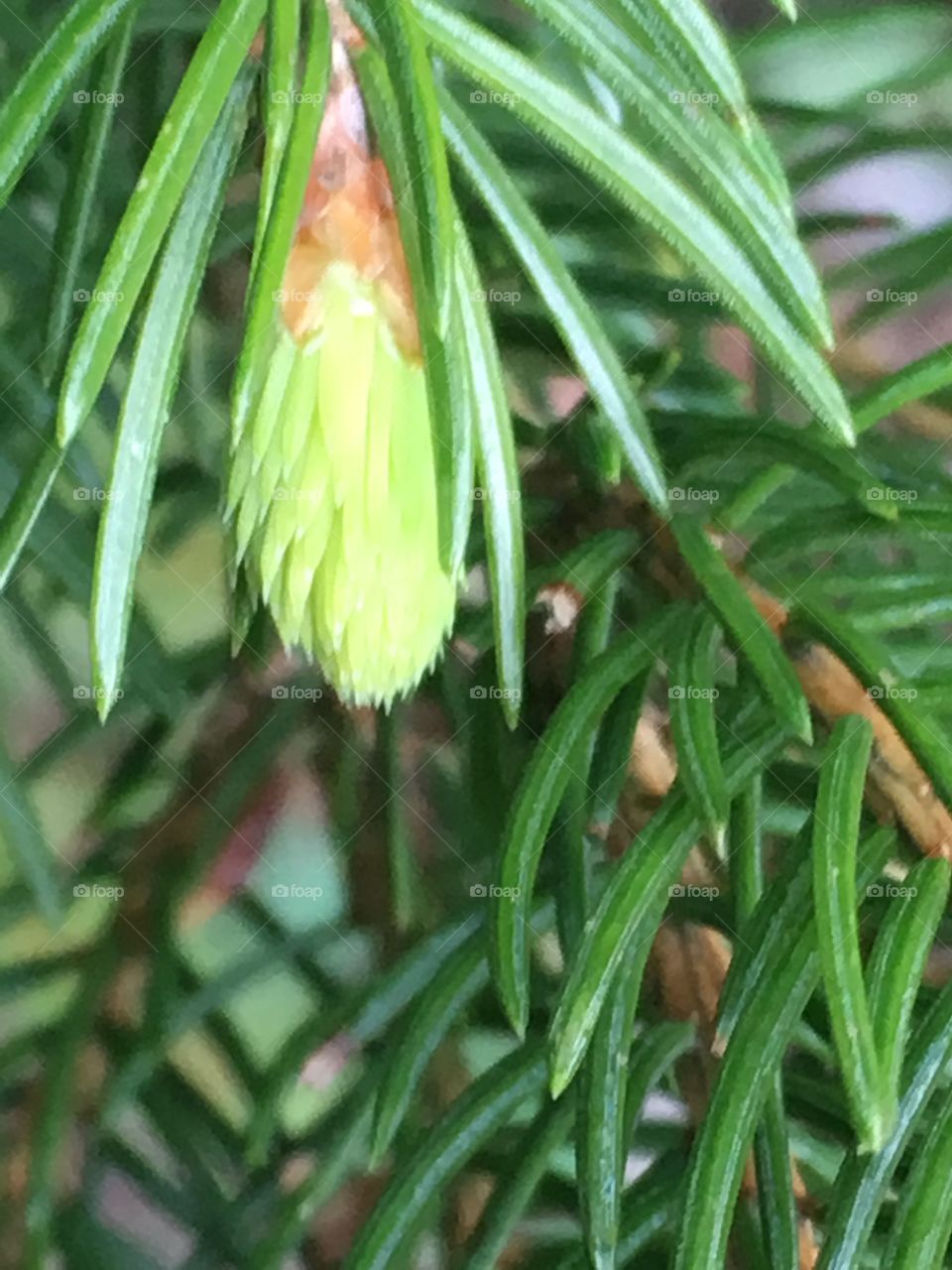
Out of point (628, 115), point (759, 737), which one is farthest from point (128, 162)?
point (759, 737)

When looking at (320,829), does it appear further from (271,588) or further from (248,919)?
(271,588)

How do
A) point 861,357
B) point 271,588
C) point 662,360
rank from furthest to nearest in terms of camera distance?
1. point 861,357
2. point 662,360
3. point 271,588

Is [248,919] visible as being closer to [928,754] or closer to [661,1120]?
[661,1120]

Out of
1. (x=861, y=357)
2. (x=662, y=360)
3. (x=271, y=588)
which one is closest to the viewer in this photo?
(x=271, y=588)

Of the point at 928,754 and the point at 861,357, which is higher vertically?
the point at 861,357

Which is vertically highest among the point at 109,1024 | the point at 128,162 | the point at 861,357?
the point at 861,357

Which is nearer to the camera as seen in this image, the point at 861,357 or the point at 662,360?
the point at 662,360
